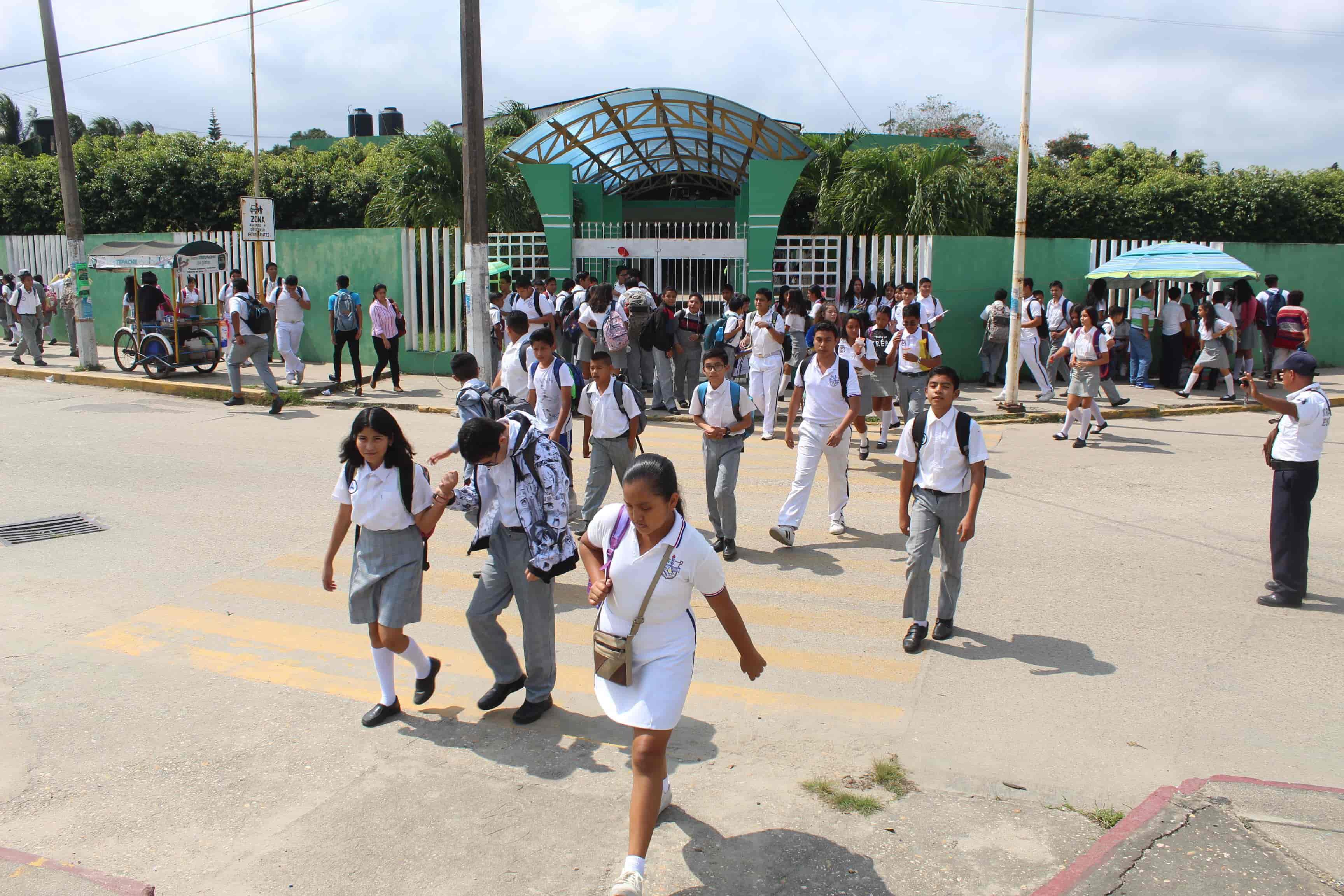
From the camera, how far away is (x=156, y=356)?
16.4m

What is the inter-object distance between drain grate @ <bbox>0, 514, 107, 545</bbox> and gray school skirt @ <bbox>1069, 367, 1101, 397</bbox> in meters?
10.1

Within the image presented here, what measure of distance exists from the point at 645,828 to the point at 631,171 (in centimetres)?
2229

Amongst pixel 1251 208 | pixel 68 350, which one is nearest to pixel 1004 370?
pixel 1251 208

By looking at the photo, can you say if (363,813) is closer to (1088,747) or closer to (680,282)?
(1088,747)

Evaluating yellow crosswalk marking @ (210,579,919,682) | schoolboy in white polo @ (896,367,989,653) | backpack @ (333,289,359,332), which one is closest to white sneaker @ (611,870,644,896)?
yellow crosswalk marking @ (210,579,919,682)

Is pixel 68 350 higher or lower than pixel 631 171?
lower

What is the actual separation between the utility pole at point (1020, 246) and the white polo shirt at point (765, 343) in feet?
12.9

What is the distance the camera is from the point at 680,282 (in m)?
18.3

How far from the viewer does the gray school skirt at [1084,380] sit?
11.8m

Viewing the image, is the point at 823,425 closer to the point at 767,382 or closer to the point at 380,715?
the point at 767,382

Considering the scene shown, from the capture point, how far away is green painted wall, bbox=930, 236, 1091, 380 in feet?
55.5

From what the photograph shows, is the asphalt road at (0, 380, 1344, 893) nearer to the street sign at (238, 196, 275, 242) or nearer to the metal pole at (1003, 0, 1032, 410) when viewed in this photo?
the metal pole at (1003, 0, 1032, 410)

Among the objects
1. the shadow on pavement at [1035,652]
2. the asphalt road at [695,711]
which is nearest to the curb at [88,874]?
the asphalt road at [695,711]

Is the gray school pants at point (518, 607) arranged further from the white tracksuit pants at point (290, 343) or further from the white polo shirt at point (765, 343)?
the white tracksuit pants at point (290, 343)
